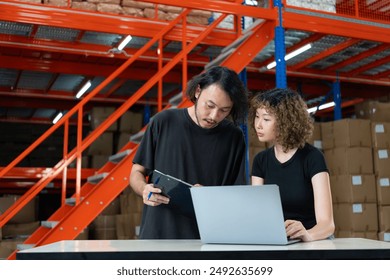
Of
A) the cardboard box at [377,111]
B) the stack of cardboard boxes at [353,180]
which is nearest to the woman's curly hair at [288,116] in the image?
the stack of cardboard boxes at [353,180]

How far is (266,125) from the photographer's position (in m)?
2.65

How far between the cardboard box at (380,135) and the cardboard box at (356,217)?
968mm

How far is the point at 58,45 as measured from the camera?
7848mm

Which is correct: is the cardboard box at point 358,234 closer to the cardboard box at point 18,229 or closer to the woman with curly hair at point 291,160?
the woman with curly hair at point 291,160

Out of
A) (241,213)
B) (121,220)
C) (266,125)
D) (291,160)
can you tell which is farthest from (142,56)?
(241,213)

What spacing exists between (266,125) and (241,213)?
2.81 ft

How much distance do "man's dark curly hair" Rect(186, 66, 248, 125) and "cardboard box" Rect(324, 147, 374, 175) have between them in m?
5.38

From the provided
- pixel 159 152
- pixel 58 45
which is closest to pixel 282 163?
pixel 159 152

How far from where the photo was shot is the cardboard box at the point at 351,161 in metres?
7.81

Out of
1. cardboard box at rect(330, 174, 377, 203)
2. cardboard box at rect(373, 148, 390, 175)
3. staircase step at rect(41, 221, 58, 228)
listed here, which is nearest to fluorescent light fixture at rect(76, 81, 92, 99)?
staircase step at rect(41, 221, 58, 228)

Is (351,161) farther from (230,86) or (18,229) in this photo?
(18,229)

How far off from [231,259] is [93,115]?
9.56m
